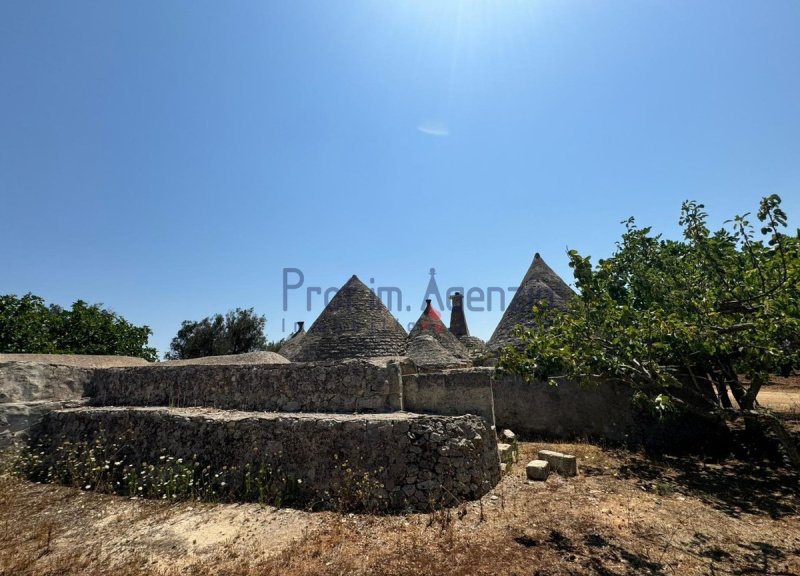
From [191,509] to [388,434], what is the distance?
8.89ft

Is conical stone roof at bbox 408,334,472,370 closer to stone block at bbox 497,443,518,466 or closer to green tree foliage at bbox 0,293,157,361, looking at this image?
stone block at bbox 497,443,518,466

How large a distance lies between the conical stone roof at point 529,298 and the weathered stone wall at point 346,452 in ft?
25.1

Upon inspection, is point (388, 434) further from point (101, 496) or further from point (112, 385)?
point (112, 385)

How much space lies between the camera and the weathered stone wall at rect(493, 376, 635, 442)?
8492 mm

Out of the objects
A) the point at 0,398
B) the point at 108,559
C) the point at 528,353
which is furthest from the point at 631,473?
the point at 0,398

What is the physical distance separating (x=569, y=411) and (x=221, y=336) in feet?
84.4

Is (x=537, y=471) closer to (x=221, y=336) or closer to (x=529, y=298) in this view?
(x=529, y=298)

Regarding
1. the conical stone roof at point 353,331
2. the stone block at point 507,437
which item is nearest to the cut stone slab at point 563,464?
the stone block at point 507,437

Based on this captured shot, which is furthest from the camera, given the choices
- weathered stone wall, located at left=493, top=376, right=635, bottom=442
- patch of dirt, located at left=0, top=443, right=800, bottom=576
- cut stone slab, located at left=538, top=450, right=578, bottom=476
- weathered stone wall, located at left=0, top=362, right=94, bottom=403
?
weathered stone wall, located at left=493, top=376, right=635, bottom=442

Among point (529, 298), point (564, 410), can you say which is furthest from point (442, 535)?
point (529, 298)

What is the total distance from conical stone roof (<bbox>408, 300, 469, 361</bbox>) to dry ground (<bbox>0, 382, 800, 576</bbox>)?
27.1ft

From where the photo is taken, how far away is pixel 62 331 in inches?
635

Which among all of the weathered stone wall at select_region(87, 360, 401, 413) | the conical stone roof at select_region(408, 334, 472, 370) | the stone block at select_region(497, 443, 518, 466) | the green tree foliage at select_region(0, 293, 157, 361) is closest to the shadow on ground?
the stone block at select_region(497, 443, 518, 466)

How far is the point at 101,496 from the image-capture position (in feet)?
17.6
